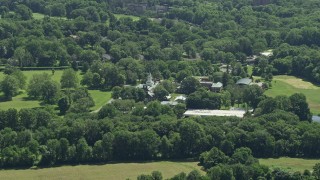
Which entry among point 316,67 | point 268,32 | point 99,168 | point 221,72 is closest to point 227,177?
point 99,168

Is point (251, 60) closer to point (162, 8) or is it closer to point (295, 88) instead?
point (295, 88)

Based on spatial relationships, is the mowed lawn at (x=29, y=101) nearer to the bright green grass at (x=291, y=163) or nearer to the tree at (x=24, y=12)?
the bright green grass at (x=291, y=163)

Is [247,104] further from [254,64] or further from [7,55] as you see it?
[7,55]

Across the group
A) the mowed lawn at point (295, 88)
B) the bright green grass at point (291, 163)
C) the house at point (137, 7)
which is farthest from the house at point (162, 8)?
the bright green grass at point (291, 163)

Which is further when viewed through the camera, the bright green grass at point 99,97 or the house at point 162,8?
the house at point 162,8

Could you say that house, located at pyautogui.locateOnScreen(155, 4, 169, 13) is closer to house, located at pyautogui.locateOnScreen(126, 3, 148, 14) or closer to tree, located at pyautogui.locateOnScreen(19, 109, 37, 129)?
house, located at pyautogui.locateOnScreen(126, 3, 148, 14)

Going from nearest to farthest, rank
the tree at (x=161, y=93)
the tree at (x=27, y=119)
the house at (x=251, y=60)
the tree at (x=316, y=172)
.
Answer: the tree at (x=316, y=172)
the tree at (x=27, y=119)
the tree at (x=161, y=93)
the house at (x=251, y=60)
